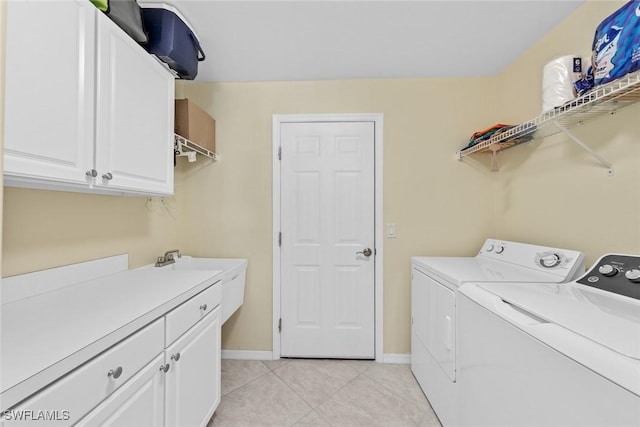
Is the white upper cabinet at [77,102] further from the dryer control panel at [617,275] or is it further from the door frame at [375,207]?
the dryer control panel at [617,275]

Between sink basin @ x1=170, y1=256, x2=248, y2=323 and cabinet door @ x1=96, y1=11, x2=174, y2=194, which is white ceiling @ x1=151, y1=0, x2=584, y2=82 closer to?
cabinet door @ x1=96, y1=11, x2=174, y2=194

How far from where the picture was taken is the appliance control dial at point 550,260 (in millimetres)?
1358

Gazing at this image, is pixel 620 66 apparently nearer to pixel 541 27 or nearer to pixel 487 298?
pixel 541 27

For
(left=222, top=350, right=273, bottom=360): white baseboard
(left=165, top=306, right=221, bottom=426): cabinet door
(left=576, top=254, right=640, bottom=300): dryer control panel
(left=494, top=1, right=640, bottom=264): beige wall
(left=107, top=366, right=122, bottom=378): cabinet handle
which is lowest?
(left=222, top=350, right=273, bottom=360): white baseboard

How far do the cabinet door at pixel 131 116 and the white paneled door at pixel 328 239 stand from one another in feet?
3.20

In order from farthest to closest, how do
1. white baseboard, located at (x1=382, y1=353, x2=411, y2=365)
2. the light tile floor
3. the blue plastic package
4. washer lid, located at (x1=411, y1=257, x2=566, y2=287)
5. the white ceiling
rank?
1. white baseboard, located at (x1=382, y1=353, x2=411, y2=365)
2. the light tile floor
3. the white ceiling
4. washer lid, located at (x1=411, y1=257, x2=566, y2=287)
5. the blue plastic package

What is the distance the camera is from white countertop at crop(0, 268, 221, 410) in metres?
0.63

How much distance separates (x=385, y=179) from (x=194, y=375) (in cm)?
187

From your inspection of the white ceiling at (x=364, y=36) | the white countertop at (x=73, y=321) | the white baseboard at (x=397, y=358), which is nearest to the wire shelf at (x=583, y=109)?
the white ceiling at (x=364, y=36)

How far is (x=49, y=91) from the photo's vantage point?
0.90 metres

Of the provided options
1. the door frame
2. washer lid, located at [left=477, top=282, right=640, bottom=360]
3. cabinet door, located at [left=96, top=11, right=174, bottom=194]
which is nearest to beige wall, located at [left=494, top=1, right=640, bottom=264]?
washer lid, located at [left=477, top=282, right=640, bottom=360]

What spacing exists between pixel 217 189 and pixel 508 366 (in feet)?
7.32

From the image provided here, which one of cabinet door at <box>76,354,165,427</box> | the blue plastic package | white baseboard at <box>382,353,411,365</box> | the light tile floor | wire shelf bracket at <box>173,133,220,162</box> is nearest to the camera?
cabinet door at <box>76,354,165,427</box>

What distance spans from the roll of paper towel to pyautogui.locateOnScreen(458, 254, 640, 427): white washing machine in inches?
30.9
